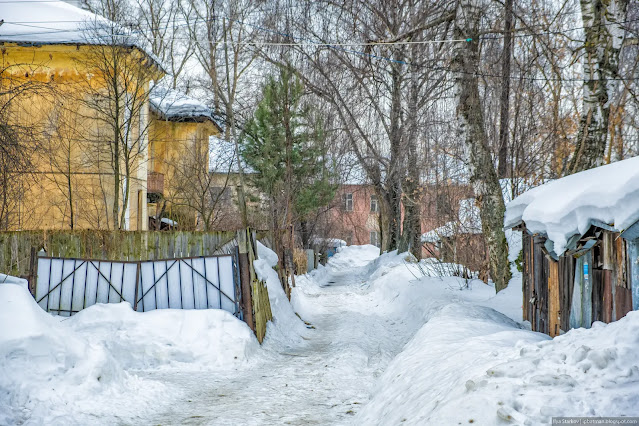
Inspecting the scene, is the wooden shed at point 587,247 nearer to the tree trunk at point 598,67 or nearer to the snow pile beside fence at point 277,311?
the tree trunk at point 598,67

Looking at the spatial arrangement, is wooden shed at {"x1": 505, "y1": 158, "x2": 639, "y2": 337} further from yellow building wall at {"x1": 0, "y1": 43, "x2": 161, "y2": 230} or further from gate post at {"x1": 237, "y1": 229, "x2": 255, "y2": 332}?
yellow building wall at {"x1": 0, "y1": 43, "x2": 161, "y2": 230}

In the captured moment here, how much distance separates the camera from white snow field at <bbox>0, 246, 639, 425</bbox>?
12.1ft

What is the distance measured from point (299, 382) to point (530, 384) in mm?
4515

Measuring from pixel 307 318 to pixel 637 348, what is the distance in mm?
11375

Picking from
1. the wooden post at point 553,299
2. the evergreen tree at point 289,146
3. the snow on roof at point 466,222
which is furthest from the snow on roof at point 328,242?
the wooden post at point 553,299

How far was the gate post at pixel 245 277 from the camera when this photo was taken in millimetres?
10234

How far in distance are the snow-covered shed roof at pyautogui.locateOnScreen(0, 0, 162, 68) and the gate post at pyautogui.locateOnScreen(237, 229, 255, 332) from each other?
10292 millimetres

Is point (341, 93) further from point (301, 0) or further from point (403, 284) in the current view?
point (403, 284)

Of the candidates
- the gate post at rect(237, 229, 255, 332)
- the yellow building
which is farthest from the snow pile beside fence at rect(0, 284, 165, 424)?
the yellow building

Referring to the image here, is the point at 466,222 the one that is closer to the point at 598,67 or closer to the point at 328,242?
the point at 598,67

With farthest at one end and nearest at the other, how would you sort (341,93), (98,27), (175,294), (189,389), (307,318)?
(341,93), (98,27), (307,318), (175,294), (189,389)

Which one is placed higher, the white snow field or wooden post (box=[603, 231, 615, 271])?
wooden post (box=[603, 231, 615, 271])

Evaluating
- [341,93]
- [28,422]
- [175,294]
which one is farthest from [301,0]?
[28,422]

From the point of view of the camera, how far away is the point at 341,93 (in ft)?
82.9
